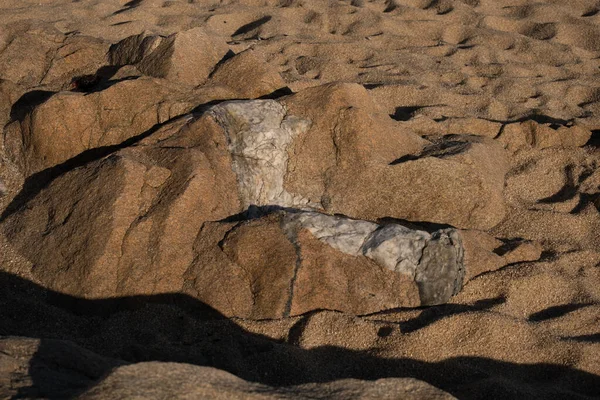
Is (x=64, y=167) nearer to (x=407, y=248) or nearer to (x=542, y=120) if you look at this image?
(x=407, y=248)

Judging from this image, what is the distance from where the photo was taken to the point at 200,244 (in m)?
3.25

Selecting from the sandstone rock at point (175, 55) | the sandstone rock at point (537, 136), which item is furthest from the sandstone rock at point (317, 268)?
the sandstone rock at point (537, 136)

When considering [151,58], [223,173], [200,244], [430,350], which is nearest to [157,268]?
[200,244]

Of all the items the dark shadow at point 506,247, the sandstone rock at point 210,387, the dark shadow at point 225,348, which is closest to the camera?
the sandstone rock at point 210,387

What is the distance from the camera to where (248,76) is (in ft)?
13.7

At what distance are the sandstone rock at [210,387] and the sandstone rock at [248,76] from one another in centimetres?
239

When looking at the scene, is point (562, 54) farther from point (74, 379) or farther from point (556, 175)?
point (74, 379)

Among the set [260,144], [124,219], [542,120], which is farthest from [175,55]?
[542,120]

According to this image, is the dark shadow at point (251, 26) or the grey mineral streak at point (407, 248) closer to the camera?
the grey mineral streak at point (407, 248)

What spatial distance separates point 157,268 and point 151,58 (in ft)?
5.58

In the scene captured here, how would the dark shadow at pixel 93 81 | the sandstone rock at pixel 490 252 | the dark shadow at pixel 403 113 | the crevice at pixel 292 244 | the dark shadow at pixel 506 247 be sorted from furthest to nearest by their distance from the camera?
Answer: the dark shadow at pixel 403 113 < the dark shadow at pixel 93 81 < the dark shadow at pixel 506 247 < the sandstone rock at pixel 490 252 < the crevice at pixel 292 244

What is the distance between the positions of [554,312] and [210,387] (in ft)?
6.43

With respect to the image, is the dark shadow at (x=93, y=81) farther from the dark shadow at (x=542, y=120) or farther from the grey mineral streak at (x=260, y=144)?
the dark shadow at (x=542, y=120)

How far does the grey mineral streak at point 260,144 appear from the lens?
3678mm
